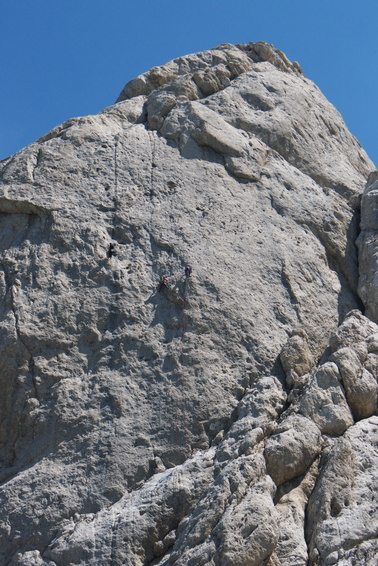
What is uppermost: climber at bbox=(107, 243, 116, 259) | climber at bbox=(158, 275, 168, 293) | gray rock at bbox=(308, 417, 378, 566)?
climber at bbox=(107, 243, 116, 259)

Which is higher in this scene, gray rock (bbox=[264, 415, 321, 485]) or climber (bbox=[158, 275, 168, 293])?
climber (bbox=[158, 275, 168, 293])

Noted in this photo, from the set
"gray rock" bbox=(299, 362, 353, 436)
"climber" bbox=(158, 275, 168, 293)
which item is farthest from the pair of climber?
"gray rock" bbox=(299, 362, 353, 436)

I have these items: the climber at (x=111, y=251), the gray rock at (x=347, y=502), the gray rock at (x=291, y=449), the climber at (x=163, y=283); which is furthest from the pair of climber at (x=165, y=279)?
the gray rock at (x=347, y=502)

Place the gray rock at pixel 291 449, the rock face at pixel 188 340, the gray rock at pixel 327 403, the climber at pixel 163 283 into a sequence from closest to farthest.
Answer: the rock face at pixel 188 340, the gray rock at pixel 291 449, the gray rock at pixel 327 403, the climber at pixel 163 283

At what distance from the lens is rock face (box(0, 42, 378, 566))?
38.1ft

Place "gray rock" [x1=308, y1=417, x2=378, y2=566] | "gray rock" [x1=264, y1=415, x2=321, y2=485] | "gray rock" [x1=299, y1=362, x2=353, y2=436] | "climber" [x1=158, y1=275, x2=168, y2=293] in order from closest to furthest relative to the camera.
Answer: "gray rock" [x1=308, y1=417, x2=378, y2=566]
"gray rock" [x1=264, y1=415, x2=321, y2=485]
"gray rock" [x1=299, y1=362, x2=353, y2=436]
"climber" [x1=158, y1=275, x2=168, y2=293]

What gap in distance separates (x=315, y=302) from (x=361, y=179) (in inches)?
176

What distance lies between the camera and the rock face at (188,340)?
11.6 metres

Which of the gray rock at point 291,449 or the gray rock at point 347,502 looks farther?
the gray rock at point 291,449

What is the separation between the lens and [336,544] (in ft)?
35.5

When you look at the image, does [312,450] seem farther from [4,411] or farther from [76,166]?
A: [76,166]

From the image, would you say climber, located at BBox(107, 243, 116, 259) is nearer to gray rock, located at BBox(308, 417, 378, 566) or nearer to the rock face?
the rock face

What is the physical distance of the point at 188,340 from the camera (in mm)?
13969

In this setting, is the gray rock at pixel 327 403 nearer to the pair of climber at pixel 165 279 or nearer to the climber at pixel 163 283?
the pair of climber at pixel 165 279
